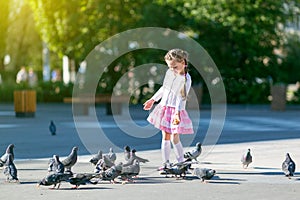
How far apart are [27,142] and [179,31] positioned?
17.2m

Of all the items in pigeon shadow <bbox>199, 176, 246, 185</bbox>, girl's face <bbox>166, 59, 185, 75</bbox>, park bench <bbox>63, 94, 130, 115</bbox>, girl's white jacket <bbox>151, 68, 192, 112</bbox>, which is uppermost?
girl's face <bbox>166, 59, 185, 75</bbox>

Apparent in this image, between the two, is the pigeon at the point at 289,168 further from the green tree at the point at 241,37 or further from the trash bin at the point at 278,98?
the green tree at the point at 241,37

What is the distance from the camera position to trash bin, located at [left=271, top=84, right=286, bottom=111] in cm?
3019

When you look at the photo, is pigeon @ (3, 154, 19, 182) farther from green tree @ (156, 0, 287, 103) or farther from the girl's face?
green tree @ (156, 0, 287, 103)

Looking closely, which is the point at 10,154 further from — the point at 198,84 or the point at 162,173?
the point at 198,84

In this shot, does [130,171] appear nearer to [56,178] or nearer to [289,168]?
[56,178]

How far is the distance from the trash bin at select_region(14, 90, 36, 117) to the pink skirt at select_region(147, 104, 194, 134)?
15.0 meters

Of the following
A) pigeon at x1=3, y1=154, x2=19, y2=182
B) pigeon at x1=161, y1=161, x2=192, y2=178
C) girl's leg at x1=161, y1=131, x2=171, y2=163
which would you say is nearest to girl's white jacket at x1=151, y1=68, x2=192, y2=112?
girl's leg at x1=161, y1=131, x2=171, y2=163

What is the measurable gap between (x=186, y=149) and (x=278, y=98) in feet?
49.8

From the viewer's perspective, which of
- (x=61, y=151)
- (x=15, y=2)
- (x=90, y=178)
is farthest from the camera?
(x=15, y=2)

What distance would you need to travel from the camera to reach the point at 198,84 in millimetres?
34562

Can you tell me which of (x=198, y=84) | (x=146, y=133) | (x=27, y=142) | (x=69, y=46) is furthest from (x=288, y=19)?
(x=27, y=142)

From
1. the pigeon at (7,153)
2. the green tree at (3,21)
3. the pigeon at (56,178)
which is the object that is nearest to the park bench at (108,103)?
the pigeon at (7,153)

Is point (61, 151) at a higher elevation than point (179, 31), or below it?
below
